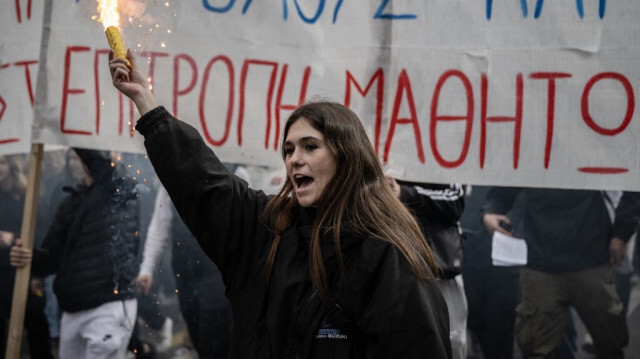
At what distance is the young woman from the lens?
64.2 inches

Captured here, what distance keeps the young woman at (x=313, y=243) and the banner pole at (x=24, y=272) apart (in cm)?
159

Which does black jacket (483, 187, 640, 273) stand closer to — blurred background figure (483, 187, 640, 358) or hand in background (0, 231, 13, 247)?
blurred background figure (483, 187, 640, 358)

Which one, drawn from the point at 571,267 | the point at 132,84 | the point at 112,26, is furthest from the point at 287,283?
the point at 571,267

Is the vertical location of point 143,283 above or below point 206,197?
below

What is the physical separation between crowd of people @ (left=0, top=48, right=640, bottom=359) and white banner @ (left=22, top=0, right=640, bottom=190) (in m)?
0.32

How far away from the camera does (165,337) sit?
429cm

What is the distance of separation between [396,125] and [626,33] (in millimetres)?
1037

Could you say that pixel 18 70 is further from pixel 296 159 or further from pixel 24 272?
pixel 296 159

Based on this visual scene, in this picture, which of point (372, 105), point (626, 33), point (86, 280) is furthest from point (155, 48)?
point (626, 33)

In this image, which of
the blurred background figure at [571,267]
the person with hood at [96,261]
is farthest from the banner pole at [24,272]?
the blurred background figure at [571,267]

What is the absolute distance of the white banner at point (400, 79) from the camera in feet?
9.75

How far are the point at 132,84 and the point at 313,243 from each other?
2.31ft

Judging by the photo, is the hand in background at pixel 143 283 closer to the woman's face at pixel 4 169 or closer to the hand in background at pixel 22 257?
the hand in background at pixel 22 257

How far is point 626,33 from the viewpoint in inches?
116
